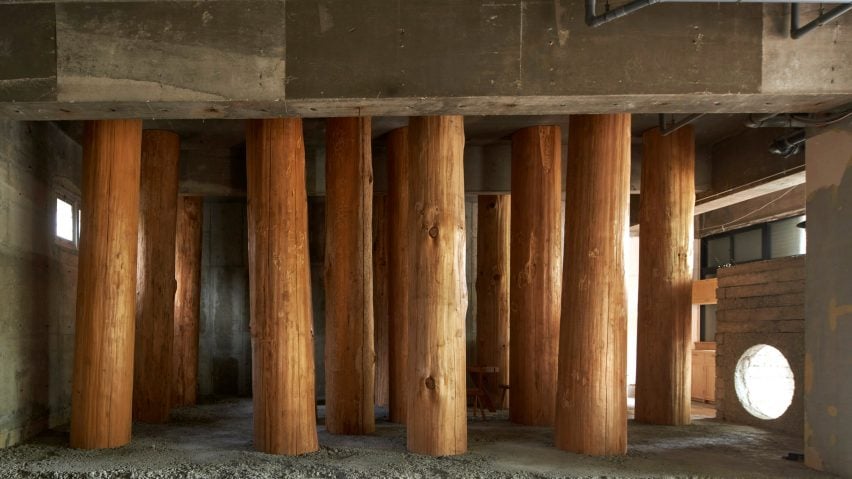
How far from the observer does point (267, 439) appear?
22.7ft

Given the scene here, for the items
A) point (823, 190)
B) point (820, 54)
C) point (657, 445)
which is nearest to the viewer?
point (820, 54)

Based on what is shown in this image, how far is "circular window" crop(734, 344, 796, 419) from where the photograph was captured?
383 inches

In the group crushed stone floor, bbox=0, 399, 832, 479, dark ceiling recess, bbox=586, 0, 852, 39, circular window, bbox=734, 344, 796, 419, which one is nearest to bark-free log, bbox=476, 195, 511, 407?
crushed stone floor, bbox=0, 399, 832, 479

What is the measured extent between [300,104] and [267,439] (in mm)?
3069

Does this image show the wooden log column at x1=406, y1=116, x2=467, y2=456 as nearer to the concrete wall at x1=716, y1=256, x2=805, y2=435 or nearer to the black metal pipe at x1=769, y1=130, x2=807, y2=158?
the black metal pipe at x1=769, y1=130, x2=807, y2=158

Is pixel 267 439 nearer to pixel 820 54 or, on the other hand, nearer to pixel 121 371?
Result: pixel 121 371

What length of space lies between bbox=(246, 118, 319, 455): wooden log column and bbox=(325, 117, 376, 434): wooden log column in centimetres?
107

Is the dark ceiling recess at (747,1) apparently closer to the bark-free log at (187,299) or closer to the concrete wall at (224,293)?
the bark-free log at (187,299)

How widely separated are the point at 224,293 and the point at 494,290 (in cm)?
524

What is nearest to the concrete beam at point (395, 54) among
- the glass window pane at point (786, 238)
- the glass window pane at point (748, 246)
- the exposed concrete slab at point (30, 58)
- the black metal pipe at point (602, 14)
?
the exposed concrete slab at point (30, 58)

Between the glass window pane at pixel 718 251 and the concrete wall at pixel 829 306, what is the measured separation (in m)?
9.37

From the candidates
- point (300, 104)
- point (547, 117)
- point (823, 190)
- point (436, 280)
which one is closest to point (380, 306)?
point (547, 117)

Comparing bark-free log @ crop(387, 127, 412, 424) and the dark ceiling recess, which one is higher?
the dark ceiling recess

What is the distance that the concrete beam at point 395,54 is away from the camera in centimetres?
579
